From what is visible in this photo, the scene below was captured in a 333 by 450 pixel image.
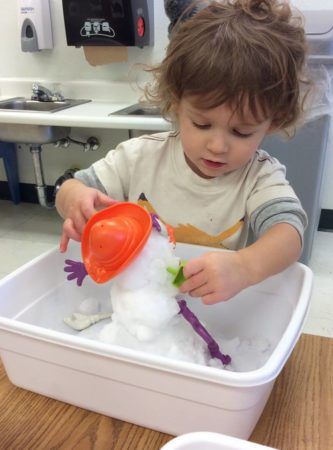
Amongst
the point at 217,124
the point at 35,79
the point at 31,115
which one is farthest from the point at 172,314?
the point at 35,79

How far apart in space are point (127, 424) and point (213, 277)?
16 centimetres

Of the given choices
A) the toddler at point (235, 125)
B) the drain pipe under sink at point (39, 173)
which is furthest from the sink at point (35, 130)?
the toddler at point (235, 125)

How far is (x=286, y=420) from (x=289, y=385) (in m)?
0.06

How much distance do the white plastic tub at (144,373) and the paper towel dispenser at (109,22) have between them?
4.71 feet

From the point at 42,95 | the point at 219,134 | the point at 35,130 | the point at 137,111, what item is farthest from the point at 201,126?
the point at 42,95

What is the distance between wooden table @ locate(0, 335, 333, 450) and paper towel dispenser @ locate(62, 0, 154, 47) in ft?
5.11

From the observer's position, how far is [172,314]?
17.9 inches

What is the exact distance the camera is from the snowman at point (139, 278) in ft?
1.44

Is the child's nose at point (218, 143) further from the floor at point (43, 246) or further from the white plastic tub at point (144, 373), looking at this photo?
the floor at point (43, 246)

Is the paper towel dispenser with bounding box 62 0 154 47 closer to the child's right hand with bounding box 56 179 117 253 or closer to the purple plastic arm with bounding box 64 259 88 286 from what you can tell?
the child's right hand with bounding box 56 179 117 253

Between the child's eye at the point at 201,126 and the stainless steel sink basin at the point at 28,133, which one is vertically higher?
the child's eye at the point at 201,126

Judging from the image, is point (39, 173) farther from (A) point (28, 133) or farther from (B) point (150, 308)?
(B) point (150, 308)

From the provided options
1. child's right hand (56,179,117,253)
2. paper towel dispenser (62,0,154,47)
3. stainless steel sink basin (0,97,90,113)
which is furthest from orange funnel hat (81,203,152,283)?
stainless steel sink basin (0,97,90,113)

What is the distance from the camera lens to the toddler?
52 centimetres
